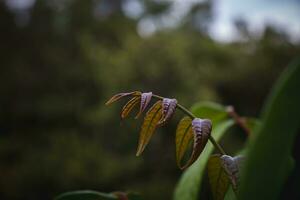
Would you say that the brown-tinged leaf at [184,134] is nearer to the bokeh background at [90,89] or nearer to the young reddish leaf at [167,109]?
the young reddish leaf at [167,109]

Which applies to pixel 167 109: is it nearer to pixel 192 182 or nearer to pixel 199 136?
pixel 199 136

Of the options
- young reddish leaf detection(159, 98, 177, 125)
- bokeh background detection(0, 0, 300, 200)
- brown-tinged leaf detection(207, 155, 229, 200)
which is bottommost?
bokeh background detection(0, 0, 300, 200)

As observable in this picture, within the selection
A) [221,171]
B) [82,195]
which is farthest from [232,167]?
[82,195]

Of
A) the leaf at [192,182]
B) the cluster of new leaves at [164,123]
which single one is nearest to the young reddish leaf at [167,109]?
the cluster of new leaves at [164,123]

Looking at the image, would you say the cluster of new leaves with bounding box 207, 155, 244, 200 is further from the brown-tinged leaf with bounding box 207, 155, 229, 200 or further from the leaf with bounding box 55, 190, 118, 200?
the leaf with bounding box 55, 190, 118, 200

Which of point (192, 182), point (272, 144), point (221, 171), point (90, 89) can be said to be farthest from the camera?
point (90, 89)

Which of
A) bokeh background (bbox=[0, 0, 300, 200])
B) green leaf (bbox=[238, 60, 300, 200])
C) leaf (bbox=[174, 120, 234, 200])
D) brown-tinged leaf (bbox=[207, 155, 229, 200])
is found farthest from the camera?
bokeh background (bbox=[0, 0, 300, 200])

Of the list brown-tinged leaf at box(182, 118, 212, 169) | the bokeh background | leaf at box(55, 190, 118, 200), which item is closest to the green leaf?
brown-tinged leaf at box(182, 118, 212, 169)
